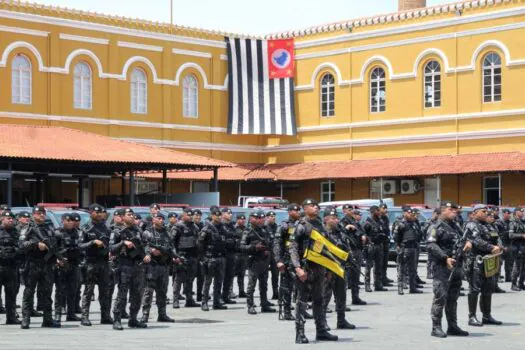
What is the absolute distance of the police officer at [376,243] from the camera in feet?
81.3

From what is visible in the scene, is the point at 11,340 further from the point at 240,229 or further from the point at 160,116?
A: the point at 160,116

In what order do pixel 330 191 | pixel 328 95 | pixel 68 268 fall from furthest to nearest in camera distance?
pixel 328 95, pixel 330 191, pixel 68 268

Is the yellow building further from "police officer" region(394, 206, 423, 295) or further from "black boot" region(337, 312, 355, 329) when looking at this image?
"black boot" region(337, 312, 355, 329)

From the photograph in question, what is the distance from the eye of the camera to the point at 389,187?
4881 cm

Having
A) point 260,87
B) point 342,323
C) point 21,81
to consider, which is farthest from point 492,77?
point 342,323

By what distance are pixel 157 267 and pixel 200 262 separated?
2.82 m

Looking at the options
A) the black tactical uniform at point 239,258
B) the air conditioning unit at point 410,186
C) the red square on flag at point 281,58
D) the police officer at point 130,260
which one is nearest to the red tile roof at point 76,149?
the air conditioning unit at point 410,186

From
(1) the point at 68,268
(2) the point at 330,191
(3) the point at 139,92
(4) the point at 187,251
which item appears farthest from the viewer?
(2) the point at 330,191

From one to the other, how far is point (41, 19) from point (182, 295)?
24.6 m

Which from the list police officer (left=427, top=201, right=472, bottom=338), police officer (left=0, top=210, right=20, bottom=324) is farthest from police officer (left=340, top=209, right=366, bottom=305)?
police officer (left=0, top=210, right=20, bottom=324)

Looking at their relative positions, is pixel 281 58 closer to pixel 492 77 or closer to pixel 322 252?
pixel 492 77

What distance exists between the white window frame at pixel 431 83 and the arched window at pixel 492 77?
7.03 ft

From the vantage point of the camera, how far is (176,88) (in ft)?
167

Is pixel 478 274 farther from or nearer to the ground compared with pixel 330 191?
nearer to the ground
